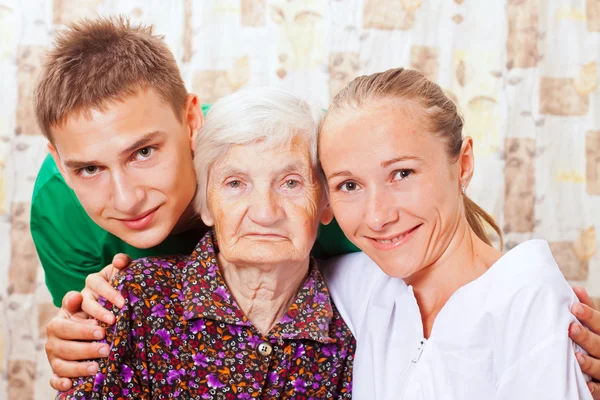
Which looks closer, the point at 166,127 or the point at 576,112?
the point at 166,127

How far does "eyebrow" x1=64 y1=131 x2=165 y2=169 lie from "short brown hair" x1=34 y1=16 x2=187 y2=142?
0.33ft

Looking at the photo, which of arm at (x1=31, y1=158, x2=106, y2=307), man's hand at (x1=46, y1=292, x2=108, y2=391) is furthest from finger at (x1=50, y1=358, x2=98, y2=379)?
arm at (x1=31, y1=158, x2=106, y2=307)

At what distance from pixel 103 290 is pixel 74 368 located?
0.60ft

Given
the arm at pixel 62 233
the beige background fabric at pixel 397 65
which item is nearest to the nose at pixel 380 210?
the arm at pixel 62 233

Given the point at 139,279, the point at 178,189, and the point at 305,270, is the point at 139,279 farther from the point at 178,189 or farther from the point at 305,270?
the point at 305,270

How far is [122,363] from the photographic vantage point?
4.95 ft

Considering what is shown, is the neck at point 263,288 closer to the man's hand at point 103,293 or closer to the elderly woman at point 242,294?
the elderly woman at point 242,294

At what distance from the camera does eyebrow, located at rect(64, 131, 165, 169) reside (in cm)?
163

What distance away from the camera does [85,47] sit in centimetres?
166

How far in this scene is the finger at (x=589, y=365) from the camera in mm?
Answer: 1314

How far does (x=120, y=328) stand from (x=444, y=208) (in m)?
0.77

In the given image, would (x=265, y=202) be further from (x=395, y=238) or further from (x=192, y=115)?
(x=192, y=115)

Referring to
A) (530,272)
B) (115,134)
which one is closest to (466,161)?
(530,272)

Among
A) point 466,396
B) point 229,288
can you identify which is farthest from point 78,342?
point 466,396
